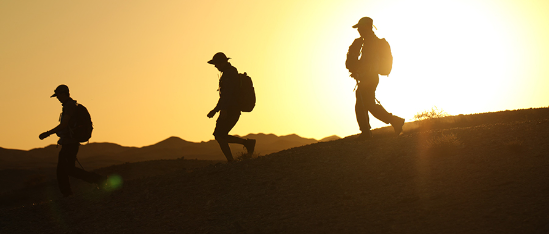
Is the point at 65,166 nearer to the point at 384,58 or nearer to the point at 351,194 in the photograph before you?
the point at 351,194

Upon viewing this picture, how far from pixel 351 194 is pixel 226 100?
3.45 metres

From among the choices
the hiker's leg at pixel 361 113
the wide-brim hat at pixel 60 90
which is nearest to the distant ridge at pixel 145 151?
the hiker's leg at pixel 361 113

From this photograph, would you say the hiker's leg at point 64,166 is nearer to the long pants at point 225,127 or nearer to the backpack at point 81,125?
the backpack at point 81,125

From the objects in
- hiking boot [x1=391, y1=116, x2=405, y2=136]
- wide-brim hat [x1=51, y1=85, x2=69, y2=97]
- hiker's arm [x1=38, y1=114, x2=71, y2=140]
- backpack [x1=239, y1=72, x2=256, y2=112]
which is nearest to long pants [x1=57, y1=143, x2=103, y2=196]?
hiker's arm [x1=38, y1=114, x2=71, y2=140]

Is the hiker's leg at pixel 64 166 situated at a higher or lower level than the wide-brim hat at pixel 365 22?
lower

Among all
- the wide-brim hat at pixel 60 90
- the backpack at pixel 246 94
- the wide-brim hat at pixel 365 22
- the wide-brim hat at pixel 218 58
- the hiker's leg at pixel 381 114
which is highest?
the wide-brim hat at pixel 365 22

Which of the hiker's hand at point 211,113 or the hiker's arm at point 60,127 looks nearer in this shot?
the hiker's arm at point 60,127

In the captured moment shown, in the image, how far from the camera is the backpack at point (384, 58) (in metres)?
9.33

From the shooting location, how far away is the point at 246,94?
927 centimetres

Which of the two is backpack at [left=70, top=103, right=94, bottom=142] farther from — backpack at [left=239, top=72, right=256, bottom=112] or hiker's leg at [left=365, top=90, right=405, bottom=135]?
hiker's leg at [left=365, top=90, right=405, bottom=135]

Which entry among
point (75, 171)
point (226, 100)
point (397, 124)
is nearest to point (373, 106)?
point (397, 124)

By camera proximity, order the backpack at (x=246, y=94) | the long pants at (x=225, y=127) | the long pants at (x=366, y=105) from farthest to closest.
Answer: the long pants at (x=366, y=105) < the backpack at (x=246, y=94) < the long pants at (x=225, y=127)

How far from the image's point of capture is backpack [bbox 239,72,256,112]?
9.25 meters

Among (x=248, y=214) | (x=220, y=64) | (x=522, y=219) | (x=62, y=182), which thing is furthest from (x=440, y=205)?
(x=62, y=182)
